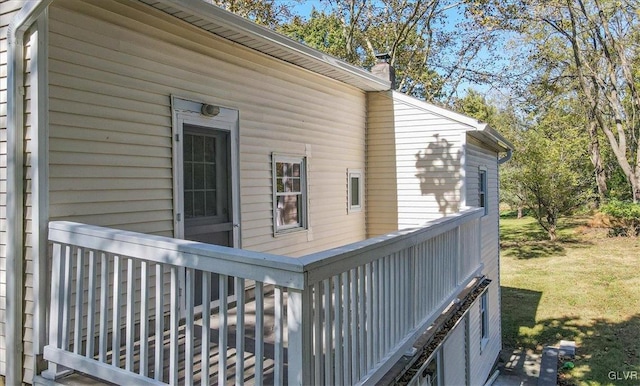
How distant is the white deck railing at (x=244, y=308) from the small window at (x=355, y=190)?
13.8 ft

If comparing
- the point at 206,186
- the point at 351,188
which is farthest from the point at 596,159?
the point at 206,186

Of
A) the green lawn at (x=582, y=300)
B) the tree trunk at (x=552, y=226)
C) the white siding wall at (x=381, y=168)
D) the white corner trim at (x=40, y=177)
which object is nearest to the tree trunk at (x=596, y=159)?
the green lawn at (x=582, y=300)

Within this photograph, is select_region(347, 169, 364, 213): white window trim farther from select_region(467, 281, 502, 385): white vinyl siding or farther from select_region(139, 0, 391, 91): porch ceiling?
select_region(467, 281, 502, 385): white vinyl siding

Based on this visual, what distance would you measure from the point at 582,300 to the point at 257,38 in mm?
14138

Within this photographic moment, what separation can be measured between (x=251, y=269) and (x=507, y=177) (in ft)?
72.3

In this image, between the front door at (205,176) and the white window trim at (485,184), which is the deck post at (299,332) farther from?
the white window trim at (485,184)

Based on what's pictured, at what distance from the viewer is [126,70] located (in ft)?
13.4

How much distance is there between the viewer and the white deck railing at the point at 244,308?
223cm

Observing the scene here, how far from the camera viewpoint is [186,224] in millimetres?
4754

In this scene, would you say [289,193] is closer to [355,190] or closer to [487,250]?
[355,190]

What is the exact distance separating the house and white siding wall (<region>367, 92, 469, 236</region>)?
1.42 m

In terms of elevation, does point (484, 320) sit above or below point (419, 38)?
below

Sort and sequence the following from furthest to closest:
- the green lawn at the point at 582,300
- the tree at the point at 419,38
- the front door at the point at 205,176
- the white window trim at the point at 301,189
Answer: the tree at the point at 419,38, the green lawn at the point at 582,300, the white window trim at the point at 301,189, the front door at the point at 205,176

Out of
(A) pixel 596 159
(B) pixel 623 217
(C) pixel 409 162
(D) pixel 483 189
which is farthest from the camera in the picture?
(A) pixel 596 159
